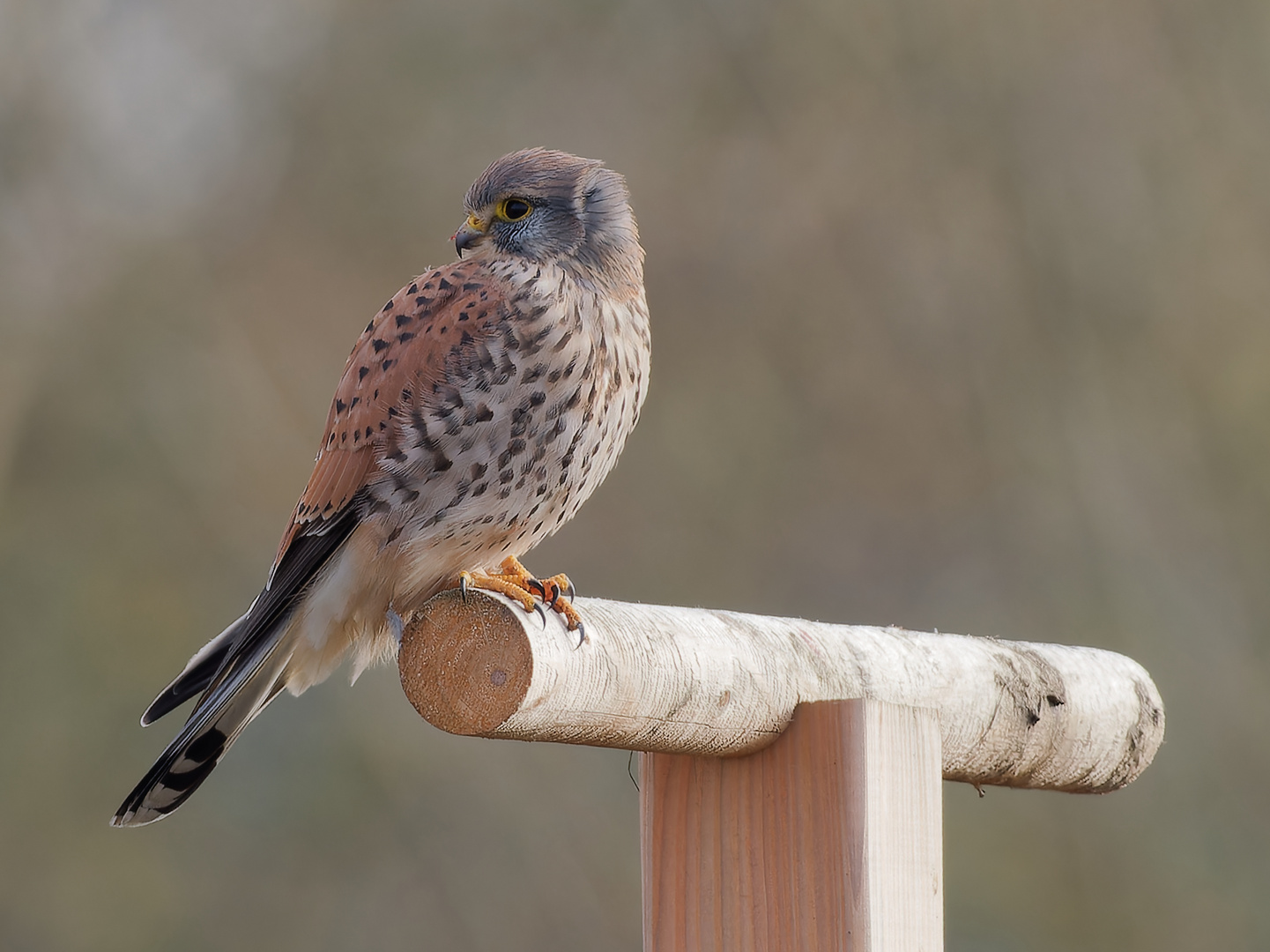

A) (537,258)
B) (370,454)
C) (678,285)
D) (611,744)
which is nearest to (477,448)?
(370,454)

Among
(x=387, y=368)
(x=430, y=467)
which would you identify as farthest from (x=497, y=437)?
(x=387, y=368)

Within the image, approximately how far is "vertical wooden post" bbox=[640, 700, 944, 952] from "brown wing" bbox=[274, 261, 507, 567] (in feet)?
2.41

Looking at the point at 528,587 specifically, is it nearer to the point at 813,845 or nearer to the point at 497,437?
the point at 497,437

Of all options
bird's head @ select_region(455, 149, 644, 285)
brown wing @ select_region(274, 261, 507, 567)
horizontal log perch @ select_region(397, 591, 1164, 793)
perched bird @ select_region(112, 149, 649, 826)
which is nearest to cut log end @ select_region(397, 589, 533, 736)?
horizontal log perch @ select_region(397, 591, 1164, 793)

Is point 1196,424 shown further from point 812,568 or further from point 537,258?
point 537,258

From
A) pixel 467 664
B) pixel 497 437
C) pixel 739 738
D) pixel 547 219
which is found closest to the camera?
pixel 467 664

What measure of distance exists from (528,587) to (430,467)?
265 millimetres

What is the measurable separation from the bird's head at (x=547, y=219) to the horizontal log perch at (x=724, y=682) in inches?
30.9

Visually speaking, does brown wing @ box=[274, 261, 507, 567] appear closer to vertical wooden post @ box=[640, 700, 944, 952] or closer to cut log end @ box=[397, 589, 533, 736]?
cut log end @ box=[397, 589, 533, 736]

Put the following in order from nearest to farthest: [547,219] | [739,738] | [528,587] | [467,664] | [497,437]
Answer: [467,664], [739,738], [528,587], [497,437], [547,219]

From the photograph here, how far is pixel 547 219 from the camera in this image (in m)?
2.44

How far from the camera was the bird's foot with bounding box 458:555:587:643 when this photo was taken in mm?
1699

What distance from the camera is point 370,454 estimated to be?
222 cm

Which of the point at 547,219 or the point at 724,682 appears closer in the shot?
the point at 724,682
